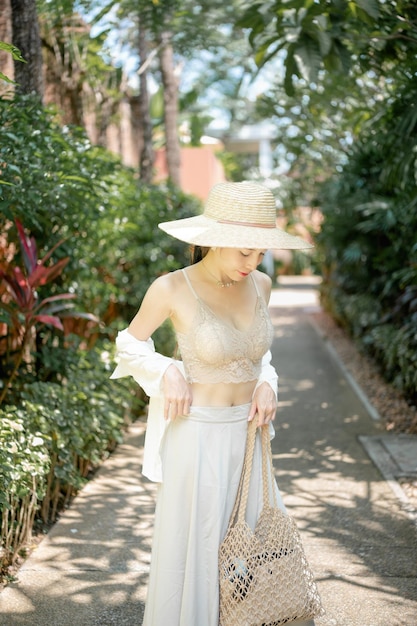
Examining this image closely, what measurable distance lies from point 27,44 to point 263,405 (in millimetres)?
3735

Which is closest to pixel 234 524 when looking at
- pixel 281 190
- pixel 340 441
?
pixel 340 441

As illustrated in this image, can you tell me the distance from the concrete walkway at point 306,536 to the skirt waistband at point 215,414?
1.32m

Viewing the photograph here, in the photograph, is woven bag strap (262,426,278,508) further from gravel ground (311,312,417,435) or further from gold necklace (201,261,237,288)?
gravel ground (311,312,417,435)

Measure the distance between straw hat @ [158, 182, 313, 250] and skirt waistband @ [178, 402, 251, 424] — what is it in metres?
Result: 0.64

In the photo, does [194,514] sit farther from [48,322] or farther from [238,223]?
[48,322]

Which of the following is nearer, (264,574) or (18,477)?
(264,574)

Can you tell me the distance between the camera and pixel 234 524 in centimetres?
315

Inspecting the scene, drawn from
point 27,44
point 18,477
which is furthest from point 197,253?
point 27,44

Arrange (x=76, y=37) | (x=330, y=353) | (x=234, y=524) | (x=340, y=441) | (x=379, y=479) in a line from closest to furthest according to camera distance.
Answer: (x=234, y=524), (x=379, y=479), (x=340, y=441), (x=76, y=37), (x=330, y=353)

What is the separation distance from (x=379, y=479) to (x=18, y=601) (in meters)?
3.09

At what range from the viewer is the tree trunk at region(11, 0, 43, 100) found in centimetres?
566

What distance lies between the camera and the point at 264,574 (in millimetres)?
2953

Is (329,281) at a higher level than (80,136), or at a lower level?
lower

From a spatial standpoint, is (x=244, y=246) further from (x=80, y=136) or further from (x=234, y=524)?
(x=80, y=136)
